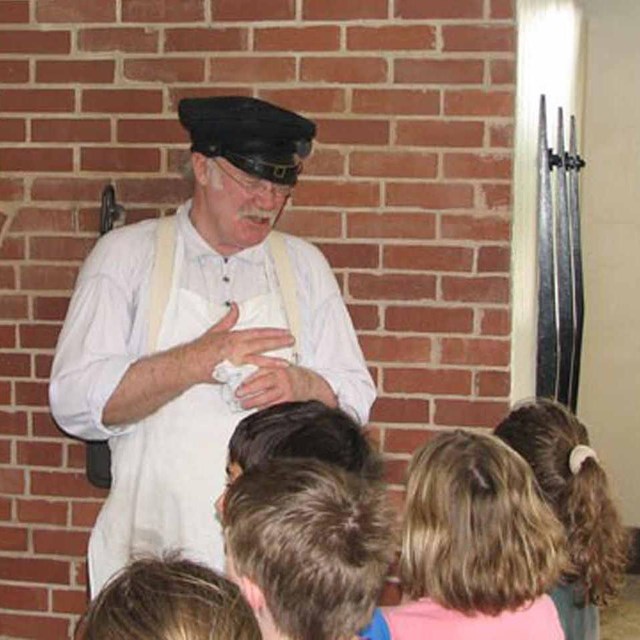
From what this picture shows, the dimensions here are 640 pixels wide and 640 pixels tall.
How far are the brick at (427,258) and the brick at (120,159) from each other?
60cm

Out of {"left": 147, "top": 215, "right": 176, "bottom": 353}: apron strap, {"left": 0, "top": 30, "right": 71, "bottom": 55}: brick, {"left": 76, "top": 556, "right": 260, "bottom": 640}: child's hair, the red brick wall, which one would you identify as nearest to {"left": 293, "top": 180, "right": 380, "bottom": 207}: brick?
the red brick wall

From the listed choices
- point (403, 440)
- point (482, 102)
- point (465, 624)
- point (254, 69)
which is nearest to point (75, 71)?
point (254, 69)

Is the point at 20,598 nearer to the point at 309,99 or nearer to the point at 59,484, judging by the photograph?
the point at 59,484

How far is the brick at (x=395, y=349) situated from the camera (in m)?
3.16

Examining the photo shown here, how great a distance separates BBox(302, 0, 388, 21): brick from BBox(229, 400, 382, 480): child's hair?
1.18m

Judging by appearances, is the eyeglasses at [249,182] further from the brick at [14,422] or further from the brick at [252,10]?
the brick at [14,422]

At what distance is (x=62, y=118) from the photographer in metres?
3.21

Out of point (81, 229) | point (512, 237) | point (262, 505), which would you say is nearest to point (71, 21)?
point (81, 229)

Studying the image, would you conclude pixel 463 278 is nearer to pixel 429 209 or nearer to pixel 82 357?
pixel 429 209

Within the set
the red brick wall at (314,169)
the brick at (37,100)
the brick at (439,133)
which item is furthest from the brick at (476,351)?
the brick at (37,100)

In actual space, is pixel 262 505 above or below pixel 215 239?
below

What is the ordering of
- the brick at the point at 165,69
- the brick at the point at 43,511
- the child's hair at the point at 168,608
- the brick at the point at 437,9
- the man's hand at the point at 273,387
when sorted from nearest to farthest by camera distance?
the child's hair at the point at 168,608 → the man's hand at the point at 273,387 → the brick at the point at 437,9 → the brick at the point at 165,69 → the brick at the point at 43,511

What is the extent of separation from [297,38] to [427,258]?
0.60 meters

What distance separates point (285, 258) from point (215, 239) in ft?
0.55
